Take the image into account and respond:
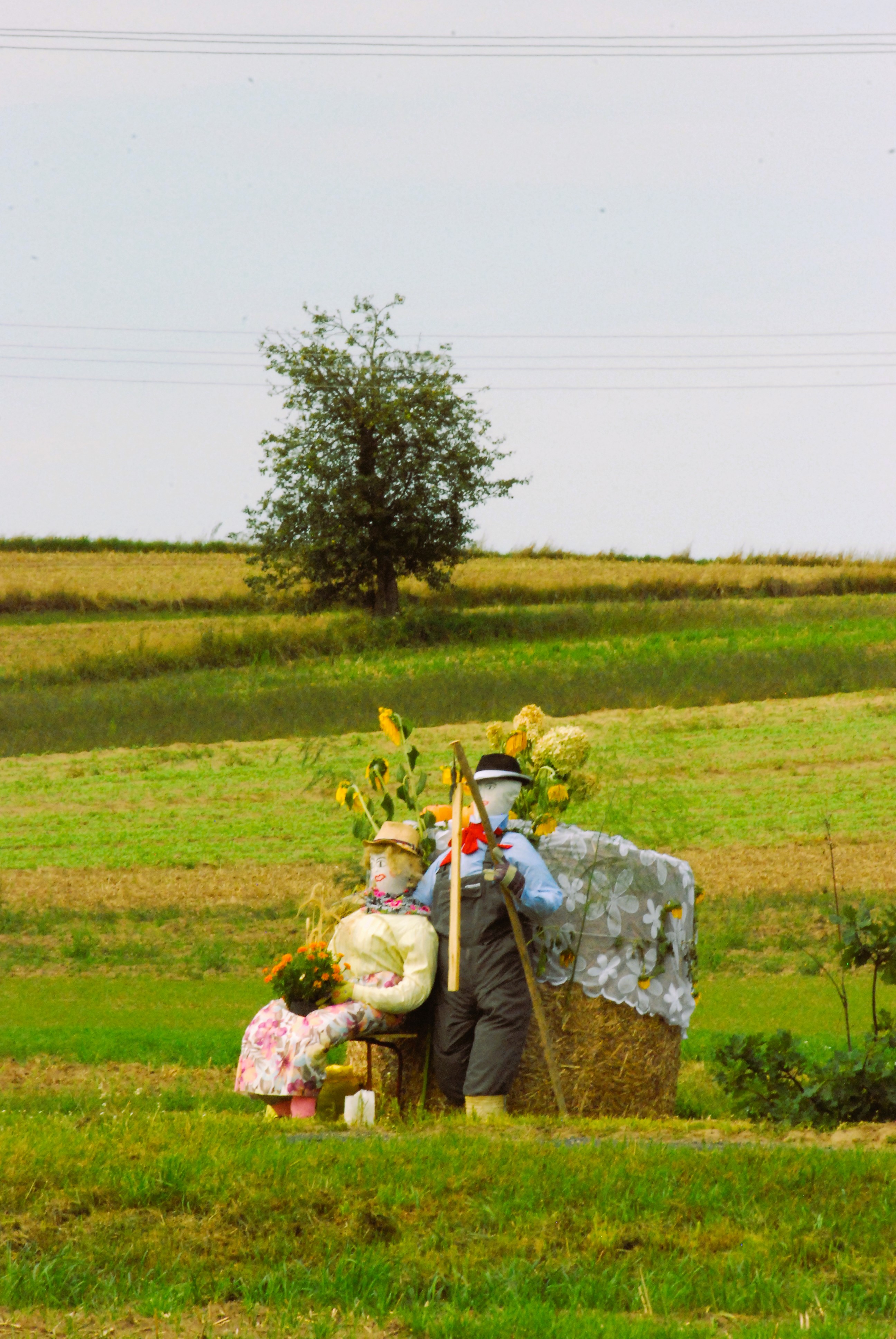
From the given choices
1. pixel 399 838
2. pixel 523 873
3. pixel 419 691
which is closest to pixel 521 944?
pixel 523 873

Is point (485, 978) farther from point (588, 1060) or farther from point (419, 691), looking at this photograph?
point (419, 691)

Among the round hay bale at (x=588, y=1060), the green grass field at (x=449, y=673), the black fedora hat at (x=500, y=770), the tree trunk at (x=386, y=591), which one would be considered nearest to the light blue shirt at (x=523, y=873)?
the black fedora hat at (x=500, y=770)

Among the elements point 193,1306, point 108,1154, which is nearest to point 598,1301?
point 193,1306

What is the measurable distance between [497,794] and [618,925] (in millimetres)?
927

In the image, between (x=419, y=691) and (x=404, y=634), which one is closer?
(x=419, y=691)

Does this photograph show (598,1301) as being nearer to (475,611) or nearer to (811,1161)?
(811,1161)

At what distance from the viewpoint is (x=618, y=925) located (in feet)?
24.5

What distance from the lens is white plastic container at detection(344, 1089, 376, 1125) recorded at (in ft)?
23.0

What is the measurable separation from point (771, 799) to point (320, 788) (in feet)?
23.0

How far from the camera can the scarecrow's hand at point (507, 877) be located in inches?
269

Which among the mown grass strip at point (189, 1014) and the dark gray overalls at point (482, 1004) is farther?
the mown grass strip at point (189, 1014)

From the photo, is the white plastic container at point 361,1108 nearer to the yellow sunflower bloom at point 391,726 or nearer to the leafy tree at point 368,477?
the yellow sunflower bloom at point 391,726

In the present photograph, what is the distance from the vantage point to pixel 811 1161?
547 cm

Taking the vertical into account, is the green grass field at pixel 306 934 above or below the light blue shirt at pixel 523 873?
below
